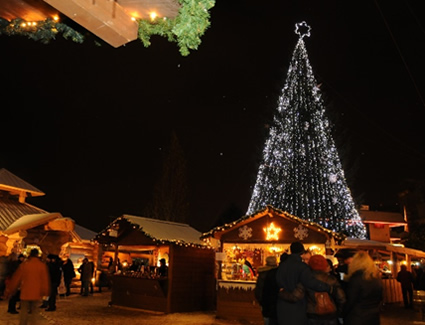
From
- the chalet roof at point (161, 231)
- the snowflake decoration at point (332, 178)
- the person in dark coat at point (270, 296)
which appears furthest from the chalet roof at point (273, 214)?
the snowflake decoration at point (332, 178)

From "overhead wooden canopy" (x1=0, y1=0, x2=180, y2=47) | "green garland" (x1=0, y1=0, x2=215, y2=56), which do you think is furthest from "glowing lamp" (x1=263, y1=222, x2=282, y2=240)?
"overhead wooden canopy" (x1=0, y1=0, x2=180, y2=47)

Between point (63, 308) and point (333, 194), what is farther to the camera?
point (333, 194)

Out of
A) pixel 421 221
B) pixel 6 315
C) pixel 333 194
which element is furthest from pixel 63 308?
pixel 421 221

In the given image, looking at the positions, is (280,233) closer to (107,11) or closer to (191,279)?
(191,279)

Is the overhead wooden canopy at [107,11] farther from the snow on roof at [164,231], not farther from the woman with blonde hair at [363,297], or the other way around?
the snow on roof at [164,231]

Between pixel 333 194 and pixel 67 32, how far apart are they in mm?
20601

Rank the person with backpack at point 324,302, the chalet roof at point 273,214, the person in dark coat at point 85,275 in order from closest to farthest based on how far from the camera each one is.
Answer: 1. the person with backpack at point 324,302
2. the chalet roof at point 273,214
3. the person in dark coat at point 85,275

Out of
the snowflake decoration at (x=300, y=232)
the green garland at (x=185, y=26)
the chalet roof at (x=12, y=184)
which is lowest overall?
the snowflake decoration at (x=300, y=232)

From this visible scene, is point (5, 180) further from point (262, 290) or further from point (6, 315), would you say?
point (262, 290)

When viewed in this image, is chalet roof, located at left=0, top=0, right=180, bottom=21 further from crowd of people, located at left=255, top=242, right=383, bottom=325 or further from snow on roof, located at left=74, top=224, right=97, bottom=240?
snow on roof, located at left=74, top=224, right=97, bottom=240

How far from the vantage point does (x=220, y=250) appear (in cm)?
1360

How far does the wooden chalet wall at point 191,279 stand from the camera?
13.8 m

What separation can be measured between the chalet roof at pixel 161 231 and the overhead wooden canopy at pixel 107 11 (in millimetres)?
10579

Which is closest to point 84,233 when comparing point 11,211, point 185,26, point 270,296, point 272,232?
point 11,211
